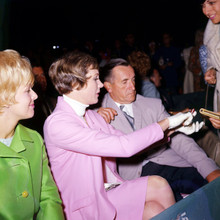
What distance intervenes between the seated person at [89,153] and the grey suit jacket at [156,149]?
1.45 ft

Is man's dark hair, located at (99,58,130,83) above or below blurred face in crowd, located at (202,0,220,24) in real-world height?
A: below

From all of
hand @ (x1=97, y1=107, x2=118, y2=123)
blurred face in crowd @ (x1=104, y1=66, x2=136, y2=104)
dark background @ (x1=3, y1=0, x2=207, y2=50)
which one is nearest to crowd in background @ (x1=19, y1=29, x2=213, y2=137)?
dark background @ (x1=3, y1=0, x2=207, y2=50)

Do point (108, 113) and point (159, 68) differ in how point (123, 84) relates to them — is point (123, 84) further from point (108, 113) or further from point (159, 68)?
point (159, 68)

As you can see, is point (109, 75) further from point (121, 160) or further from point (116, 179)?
point (116, 179)

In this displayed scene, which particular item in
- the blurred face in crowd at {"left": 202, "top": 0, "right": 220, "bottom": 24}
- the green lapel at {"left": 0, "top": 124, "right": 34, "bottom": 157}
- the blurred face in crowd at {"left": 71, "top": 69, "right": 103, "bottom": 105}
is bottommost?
the green lapel at {"left": 0, "top": 124, "right": 34, "bottom": 157}

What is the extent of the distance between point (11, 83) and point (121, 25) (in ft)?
25.6

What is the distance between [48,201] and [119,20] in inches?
309

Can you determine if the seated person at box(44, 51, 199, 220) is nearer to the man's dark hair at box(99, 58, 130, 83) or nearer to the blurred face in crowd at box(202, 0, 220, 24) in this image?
the man's dark hair at box(99, 58, 130, 83)

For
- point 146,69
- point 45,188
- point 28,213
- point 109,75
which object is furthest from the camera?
point 146,69

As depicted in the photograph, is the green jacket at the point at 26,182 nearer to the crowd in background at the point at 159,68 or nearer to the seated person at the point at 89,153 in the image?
the seated person at the point at 89,153

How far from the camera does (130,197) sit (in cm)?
156

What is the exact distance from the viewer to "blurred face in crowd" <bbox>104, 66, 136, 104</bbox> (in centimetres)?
232

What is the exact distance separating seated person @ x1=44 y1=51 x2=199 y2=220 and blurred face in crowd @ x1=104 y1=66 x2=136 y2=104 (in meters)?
0.64

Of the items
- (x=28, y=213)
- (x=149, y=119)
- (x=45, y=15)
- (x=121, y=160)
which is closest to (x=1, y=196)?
(x=28, y=213)
